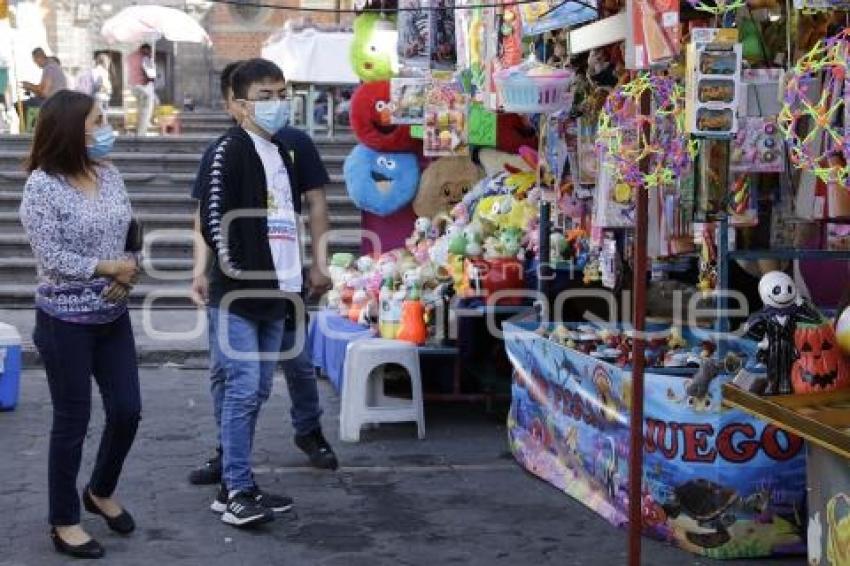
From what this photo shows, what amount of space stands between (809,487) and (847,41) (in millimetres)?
1410

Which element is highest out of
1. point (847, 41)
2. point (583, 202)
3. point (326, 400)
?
point (847, 41)

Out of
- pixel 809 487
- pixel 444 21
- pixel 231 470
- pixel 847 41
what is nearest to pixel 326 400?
pixel 444 21

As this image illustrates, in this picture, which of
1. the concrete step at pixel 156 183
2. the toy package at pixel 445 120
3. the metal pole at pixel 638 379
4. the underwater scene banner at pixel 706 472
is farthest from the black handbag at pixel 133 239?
the concrete step at pixel 156 183

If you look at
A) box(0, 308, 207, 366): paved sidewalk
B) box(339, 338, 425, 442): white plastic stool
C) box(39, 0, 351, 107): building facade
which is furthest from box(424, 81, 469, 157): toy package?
box(39, 0, 351, 107): building facade

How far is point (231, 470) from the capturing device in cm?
561

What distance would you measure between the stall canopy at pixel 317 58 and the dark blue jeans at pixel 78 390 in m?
14.1

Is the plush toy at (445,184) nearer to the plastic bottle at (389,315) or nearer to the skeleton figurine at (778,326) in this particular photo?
the plastic bottle at (389,315)

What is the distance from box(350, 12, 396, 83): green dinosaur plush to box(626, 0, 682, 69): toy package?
576 cm

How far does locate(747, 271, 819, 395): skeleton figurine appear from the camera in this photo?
15.6 feet

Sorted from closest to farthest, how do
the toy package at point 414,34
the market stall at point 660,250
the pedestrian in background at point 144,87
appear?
the market stall at point 660,250, the toy package at point 414,34, the pedestrian in background at point 144,87

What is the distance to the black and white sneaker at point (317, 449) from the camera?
6594mm

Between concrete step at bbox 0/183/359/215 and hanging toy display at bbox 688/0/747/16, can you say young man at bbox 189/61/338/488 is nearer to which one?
hanging toy display at bbox 688/0/747/16

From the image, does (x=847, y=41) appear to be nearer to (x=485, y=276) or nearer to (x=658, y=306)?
(x=658, y=306)

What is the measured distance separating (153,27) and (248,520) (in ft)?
51.3
